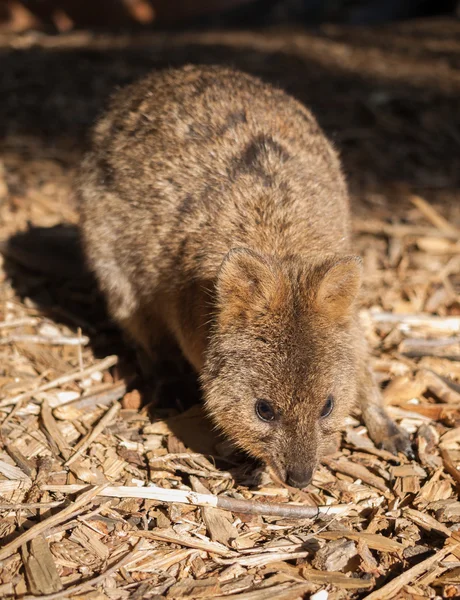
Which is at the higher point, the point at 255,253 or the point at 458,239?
the point at 255,253

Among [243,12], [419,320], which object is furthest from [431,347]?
[243,12]

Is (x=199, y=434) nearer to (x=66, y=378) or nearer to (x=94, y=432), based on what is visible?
(x=94, y=432)

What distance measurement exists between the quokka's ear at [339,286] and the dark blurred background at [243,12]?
9.66 meters

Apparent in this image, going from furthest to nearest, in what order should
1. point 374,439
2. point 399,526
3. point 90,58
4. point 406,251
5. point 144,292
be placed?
point 90,58 < point 406,251 < point 144,292 < point 374,439 < point 399,526

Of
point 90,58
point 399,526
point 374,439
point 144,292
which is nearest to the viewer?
point 399,526

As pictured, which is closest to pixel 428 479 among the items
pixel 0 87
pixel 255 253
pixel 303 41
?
pixel 255 253

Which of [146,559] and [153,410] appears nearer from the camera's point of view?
[146,559]

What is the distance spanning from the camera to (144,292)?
18.8ft

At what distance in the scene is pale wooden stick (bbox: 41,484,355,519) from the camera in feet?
14.6

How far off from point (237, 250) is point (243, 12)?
10.0m

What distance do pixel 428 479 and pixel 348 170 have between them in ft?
15.8

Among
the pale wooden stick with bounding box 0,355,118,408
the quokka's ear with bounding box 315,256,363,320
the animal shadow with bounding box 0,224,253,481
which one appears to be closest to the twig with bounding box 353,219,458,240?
the animal shadow with bounding box 0,224,253,481

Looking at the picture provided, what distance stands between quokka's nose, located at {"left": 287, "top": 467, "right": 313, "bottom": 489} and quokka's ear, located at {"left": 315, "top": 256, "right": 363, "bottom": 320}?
915 mm

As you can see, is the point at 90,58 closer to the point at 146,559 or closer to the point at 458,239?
the point at 458,239
